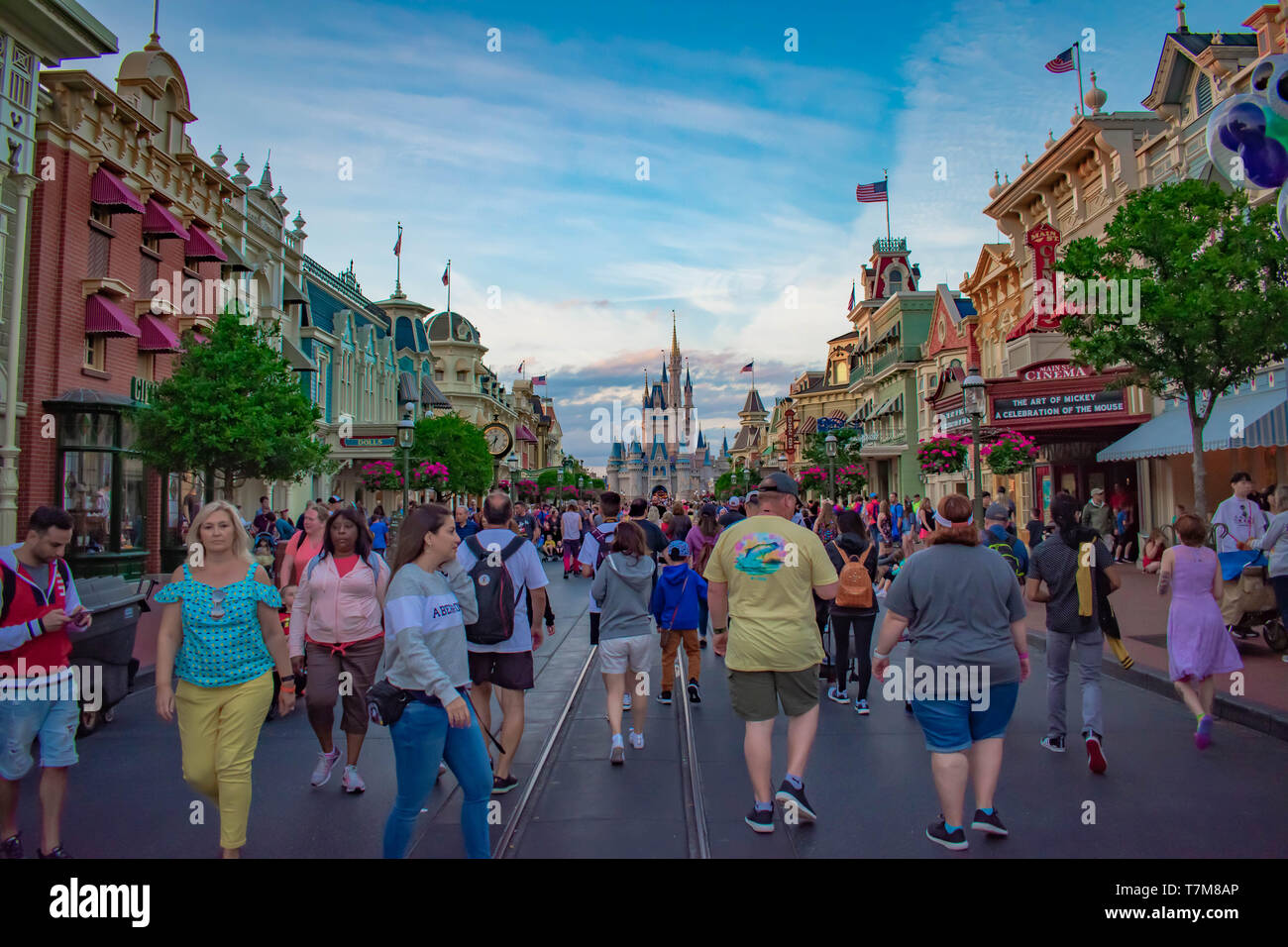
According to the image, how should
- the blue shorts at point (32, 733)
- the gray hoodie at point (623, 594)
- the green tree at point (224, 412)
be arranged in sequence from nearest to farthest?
the blue shorts at point (32, 733)
the gray hoodie at point (623, 594)
the green tree at point (224, 412)

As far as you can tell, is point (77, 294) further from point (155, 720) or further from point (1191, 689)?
point (1191, 689)

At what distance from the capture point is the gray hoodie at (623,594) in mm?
6059

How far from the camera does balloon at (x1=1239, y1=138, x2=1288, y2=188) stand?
782cm

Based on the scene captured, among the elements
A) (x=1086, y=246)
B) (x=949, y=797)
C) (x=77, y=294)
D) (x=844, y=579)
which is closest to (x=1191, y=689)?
(x=844, y=579)

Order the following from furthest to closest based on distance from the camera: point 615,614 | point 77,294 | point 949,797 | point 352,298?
point 352,298 < point 77,294 < point 615,614 < point 949,797

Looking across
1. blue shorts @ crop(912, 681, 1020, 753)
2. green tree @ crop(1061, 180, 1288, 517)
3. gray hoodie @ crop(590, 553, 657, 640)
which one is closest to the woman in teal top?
gray hoodie @ crop(590, 553, 657, 640)

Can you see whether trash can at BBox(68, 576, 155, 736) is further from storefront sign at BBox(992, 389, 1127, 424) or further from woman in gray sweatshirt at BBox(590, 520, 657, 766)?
storefront sign at BBox(992, 389, 1127, 424)

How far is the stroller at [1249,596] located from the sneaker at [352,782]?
916 cm

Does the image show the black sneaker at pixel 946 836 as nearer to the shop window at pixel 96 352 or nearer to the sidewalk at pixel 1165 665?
the sidewalk at pixel 1165 665

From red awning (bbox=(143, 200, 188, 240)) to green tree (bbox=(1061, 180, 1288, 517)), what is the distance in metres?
21.7

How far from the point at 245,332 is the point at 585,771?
18.0 metres

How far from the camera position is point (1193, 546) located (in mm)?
6207

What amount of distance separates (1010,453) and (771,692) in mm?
19038

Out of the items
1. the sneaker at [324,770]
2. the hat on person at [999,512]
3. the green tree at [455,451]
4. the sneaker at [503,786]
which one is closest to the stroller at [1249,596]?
the hat on person at [999,512]
